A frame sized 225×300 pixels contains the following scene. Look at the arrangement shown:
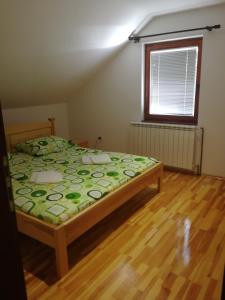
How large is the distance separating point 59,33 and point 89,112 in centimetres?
197

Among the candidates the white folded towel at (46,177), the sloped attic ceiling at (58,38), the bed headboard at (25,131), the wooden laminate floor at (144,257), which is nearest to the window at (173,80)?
the sloped attic ceiling at (58,38)

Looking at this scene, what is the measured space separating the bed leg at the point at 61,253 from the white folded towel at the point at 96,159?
4.25ft

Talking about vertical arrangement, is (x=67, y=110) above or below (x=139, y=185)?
above

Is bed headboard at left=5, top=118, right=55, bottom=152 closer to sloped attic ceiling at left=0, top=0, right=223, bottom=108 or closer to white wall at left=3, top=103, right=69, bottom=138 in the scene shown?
white wall at left=3, top=103, right=69, bottom=138

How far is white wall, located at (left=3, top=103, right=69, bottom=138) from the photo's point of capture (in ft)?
13.2

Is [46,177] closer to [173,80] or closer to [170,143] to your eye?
[170,143]

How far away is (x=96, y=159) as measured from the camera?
313cm

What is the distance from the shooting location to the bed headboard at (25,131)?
3710 millimetres

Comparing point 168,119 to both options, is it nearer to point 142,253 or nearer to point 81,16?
point 81,16

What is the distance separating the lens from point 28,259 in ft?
6.89

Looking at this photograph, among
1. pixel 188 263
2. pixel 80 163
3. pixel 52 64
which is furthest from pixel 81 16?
pixel 188 263

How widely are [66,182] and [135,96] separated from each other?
7.35 feet

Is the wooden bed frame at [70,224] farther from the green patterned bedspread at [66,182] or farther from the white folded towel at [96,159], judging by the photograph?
the white folded towel at [96,159]

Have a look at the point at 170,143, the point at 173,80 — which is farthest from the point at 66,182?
the point at 173,80
